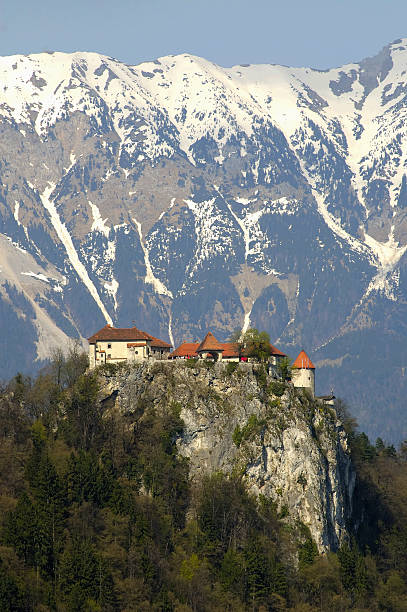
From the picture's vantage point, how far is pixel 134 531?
159 m

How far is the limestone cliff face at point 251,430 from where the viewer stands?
559 ft

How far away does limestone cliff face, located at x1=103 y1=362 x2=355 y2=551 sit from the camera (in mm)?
170500

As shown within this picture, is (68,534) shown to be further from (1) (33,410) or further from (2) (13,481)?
(1) (33,410)

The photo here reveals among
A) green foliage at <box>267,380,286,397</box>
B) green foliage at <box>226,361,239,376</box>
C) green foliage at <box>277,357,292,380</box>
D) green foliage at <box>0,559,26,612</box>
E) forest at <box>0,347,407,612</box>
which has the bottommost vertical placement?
green foliage at <box>0,559,26,612</box>

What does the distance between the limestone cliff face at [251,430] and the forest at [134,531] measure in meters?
1.78

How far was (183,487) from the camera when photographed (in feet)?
555

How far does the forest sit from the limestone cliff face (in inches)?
69.9

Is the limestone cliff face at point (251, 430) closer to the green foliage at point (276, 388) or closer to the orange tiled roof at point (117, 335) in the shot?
the green foliage at point (276, 388)

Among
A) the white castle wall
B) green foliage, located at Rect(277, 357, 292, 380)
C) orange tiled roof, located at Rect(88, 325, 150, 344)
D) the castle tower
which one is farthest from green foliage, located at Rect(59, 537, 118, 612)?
the castle tower

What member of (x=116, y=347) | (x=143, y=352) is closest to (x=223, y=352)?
(x=143, y=352)

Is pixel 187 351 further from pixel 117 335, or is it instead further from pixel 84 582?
pixel 84 582

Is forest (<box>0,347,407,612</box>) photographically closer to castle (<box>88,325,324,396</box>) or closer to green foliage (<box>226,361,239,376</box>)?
castle (<box>88,325,324,396</box>)

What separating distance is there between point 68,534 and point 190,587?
16.4 m

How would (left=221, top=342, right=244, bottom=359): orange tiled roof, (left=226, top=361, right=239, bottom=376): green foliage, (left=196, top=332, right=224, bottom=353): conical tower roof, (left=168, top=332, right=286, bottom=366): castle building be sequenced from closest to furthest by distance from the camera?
(left=226, top=361, right=239, bottom=376): green foliage, (left=168, top=332, right=286, bottom=366): castle building, (left=221, top=342, right=244, bottom=359): orange tiled roof, (left=196, top=332, right=224, bottom=353): conical tower roof
